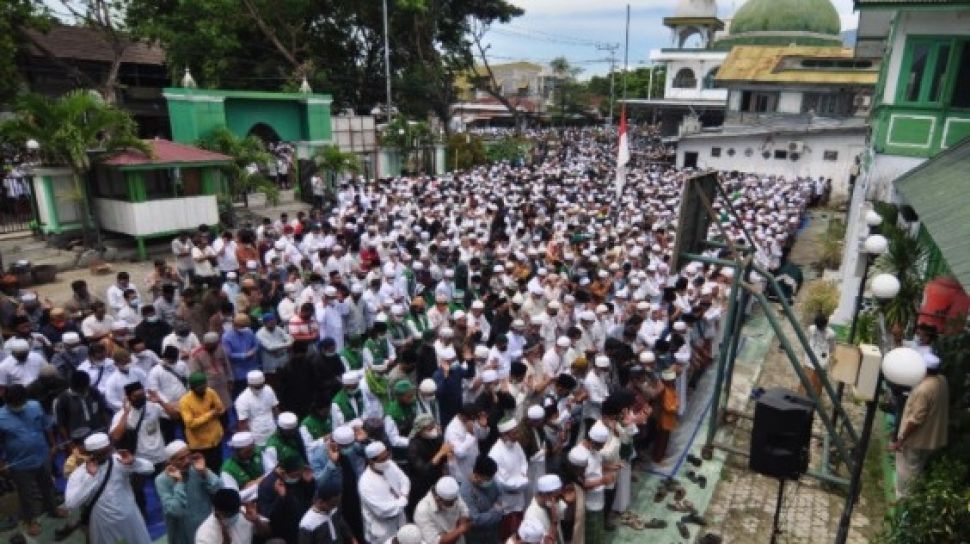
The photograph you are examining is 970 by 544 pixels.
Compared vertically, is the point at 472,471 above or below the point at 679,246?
below

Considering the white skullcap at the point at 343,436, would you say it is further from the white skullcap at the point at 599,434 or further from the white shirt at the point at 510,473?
the white skullcap at the point at 599,434

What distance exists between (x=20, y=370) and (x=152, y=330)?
1.29 meters

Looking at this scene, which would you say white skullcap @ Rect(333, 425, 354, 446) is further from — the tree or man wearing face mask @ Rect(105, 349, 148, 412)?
the tree

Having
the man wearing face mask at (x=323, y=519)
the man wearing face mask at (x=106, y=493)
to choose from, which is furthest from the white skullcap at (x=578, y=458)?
the man wearing face mask at (x=106, y=493)

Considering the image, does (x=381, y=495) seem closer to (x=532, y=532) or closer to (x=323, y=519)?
(x=323, y=519)

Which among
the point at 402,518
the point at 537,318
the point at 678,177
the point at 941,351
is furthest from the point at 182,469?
the point at 678,177

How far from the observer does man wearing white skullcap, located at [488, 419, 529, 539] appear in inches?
198

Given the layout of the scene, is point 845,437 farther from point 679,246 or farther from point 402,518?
point 402,518

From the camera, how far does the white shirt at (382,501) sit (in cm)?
452

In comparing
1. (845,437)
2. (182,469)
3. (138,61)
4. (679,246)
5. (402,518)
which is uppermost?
(138,61)

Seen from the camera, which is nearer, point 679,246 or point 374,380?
point 374,380

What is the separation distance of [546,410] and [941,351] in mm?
4265

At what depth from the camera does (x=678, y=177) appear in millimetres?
25109

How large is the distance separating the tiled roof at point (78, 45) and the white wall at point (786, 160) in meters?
26.0
